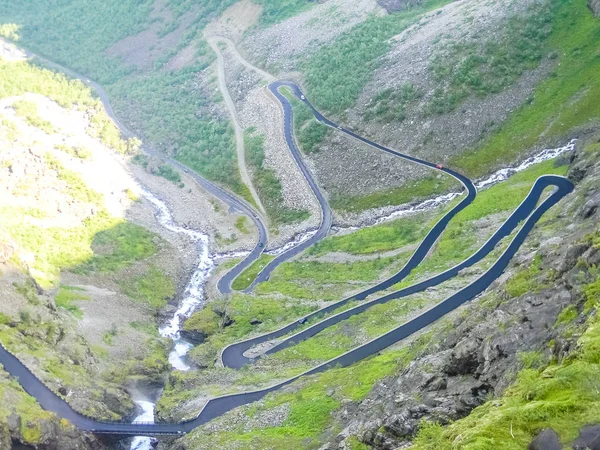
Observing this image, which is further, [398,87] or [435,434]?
[398,87]

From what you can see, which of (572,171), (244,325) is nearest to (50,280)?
(244,325)

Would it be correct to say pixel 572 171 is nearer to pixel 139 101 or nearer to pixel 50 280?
pixel 50 280

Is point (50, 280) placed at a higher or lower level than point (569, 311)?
higher

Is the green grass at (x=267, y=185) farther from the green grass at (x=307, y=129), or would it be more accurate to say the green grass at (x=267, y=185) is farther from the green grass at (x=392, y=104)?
the green grass at (x=392, y=104)

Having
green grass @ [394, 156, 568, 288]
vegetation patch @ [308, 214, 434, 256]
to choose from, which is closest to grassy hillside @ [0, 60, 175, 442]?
vegetation patch @ [308, 214, 434, 256]

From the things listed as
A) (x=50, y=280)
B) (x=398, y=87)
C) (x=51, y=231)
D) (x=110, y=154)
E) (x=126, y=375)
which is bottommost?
(x=126, y=375)

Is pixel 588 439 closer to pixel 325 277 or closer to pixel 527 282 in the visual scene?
pixel 527 282
